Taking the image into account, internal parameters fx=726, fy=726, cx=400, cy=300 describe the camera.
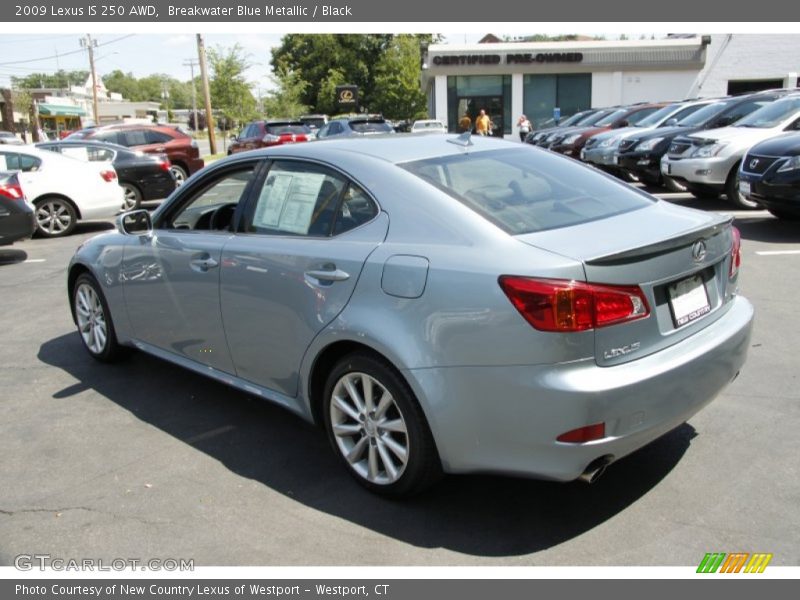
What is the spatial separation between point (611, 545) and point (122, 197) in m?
11.7

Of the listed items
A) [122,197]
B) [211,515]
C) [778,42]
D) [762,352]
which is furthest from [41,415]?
[778,42]

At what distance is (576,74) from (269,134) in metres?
19.3

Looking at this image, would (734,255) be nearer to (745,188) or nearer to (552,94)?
(745,188)

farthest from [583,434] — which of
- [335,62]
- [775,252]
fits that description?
[335,62]

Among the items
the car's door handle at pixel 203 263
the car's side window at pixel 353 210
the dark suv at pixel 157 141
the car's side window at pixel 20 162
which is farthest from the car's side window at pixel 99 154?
the car's side window at pixel 353 210

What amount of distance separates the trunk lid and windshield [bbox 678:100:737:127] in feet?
35.5

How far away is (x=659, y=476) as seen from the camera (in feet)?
11.7

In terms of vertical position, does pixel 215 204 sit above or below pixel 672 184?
above

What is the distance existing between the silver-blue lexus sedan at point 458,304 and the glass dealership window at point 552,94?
106 ft

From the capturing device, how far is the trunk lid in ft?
9.43

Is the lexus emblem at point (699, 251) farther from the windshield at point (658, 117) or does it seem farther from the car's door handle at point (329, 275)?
the windshield at point (658, 117)

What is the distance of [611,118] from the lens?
63.0ft

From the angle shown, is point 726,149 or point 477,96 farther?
point 477,96

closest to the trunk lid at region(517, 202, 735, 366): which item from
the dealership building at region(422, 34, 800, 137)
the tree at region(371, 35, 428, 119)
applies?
the dealership building at region(422, 34, 800, 137)
